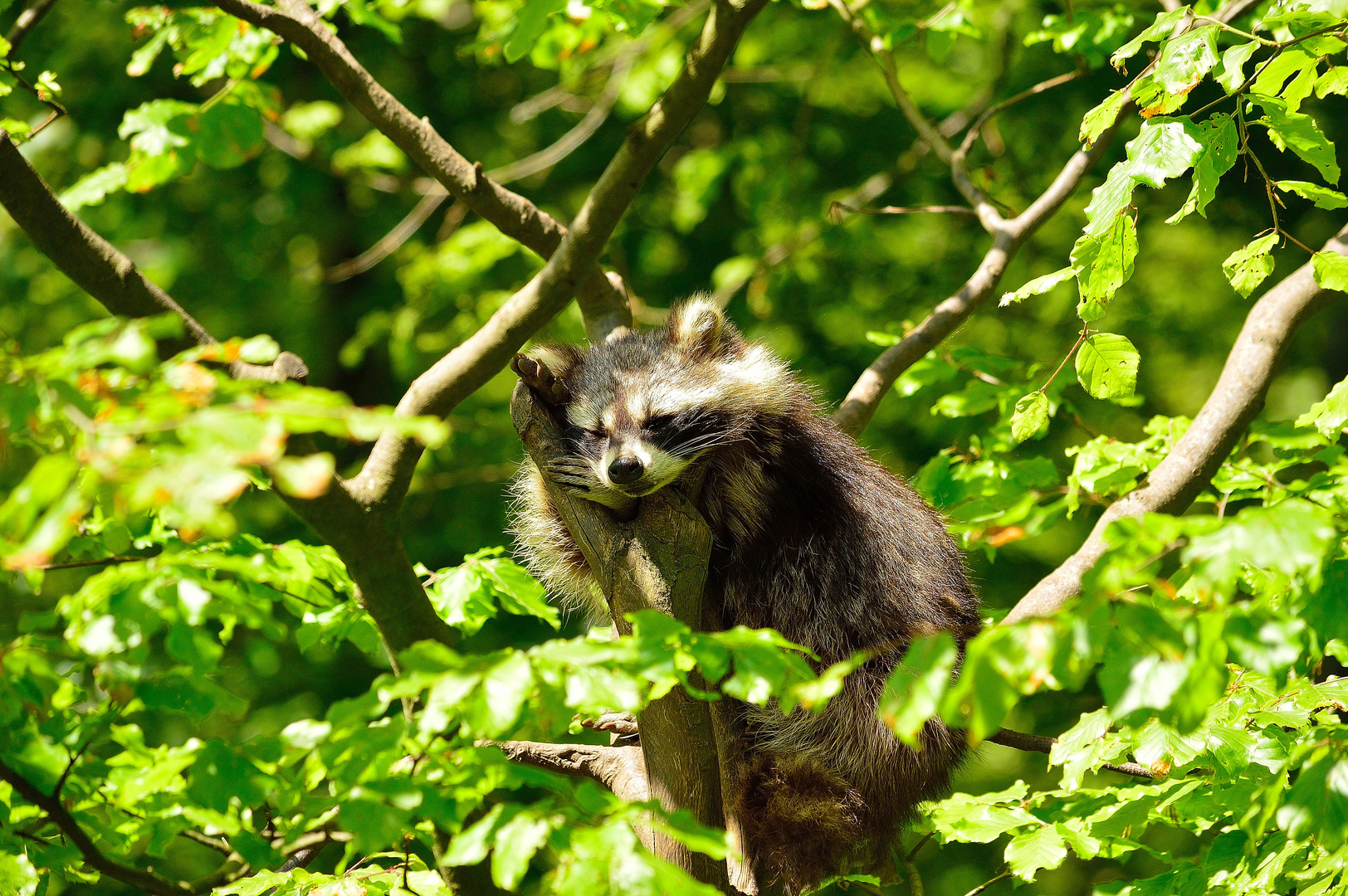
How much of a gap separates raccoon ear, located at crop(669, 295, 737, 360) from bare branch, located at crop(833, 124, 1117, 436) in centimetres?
53

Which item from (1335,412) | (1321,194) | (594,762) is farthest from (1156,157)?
(594,762)

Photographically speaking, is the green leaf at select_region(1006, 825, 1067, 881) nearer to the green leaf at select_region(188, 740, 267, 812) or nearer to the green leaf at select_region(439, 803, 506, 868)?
the green leaf at select_region(439, 803, 506, 868)

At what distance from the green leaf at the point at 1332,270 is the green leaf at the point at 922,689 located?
1.69 meters

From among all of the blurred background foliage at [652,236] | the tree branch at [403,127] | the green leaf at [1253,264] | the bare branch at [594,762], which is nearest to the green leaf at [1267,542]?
the green leaf at [1253,264]

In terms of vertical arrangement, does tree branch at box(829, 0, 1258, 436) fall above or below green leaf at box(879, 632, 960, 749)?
above

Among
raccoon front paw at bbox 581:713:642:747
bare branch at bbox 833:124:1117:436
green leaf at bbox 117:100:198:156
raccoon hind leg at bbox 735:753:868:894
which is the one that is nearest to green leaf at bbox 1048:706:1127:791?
raccoon hind leg at bbox 735:753:868:894

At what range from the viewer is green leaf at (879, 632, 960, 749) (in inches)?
66.4

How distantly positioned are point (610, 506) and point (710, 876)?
98cm

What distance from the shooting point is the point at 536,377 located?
299cm

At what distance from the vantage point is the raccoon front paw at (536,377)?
297cm

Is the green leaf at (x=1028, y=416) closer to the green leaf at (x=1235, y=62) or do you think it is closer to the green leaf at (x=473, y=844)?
the green leaf at (x=1235, y=62)

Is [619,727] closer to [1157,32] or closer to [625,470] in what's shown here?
[625,470]

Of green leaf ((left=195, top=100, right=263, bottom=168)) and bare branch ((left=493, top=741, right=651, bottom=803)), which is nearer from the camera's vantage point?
bare branch ((left=493, top=741, right=651, bottom=803))

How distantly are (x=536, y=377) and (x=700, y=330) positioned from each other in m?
1.24
